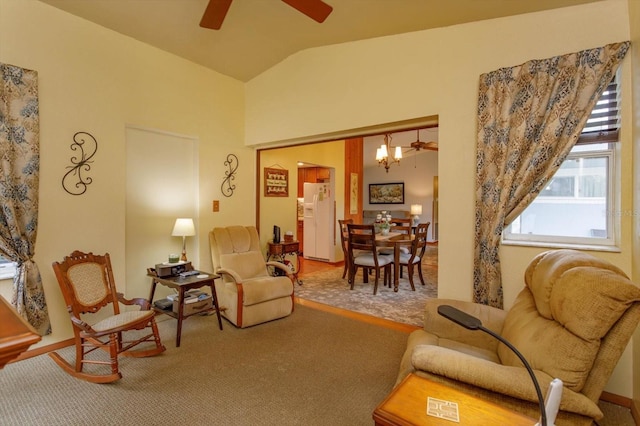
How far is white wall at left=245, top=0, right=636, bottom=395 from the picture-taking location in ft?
7.25

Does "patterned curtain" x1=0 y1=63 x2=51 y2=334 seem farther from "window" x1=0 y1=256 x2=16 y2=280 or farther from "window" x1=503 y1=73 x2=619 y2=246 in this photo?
"window" x1=503 y1=73 x2=619 y2=246

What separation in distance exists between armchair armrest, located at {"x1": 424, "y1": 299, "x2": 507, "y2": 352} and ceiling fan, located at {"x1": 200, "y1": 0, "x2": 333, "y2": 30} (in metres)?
2.23

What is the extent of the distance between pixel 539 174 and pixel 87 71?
3945 mm

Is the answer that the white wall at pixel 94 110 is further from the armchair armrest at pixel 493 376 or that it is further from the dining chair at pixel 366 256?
the armchair armrest at pixel 493 376

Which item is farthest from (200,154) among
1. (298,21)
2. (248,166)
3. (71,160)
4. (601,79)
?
(601,79)

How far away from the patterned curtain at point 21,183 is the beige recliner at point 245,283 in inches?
60.3

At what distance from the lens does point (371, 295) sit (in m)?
4.54

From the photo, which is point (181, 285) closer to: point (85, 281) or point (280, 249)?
point (85, 281)

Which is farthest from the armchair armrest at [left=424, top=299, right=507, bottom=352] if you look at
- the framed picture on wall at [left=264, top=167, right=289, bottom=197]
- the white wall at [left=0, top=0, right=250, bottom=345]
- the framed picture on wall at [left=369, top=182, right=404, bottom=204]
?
the framed picture on wall at [left=369, top=182, right=404, bottom=204]

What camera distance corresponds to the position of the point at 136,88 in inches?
132

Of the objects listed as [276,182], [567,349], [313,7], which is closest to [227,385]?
[567,349]

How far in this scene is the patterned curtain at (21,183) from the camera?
8.25ft

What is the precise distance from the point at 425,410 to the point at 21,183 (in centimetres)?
328

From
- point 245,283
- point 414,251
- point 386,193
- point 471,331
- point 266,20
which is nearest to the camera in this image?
point 471,331
